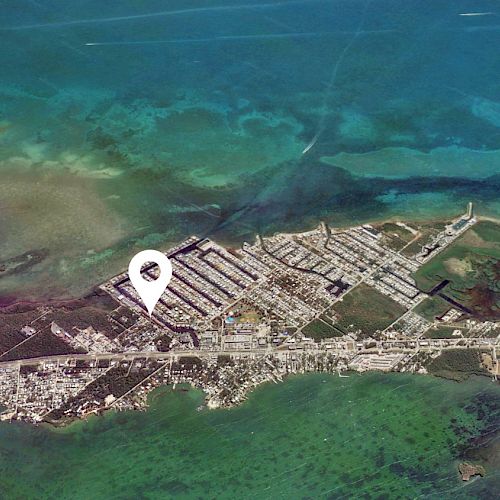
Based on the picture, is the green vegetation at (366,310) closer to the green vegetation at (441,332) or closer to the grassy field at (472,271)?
the green vegetation at (441,332)

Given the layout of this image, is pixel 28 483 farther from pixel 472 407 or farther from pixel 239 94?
pixel 239 94

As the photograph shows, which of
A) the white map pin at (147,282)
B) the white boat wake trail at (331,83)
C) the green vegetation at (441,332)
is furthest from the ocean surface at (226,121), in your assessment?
the green vegetation at (441,332)

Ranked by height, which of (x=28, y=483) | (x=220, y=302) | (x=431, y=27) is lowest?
(x=28, y=483)

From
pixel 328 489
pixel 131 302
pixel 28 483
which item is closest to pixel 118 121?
pixel 131 302

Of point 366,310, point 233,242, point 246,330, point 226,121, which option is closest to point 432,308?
point 366,310

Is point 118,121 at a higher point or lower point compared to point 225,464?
higher

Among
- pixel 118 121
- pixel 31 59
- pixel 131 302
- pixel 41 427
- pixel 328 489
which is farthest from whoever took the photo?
pixel 31 59
